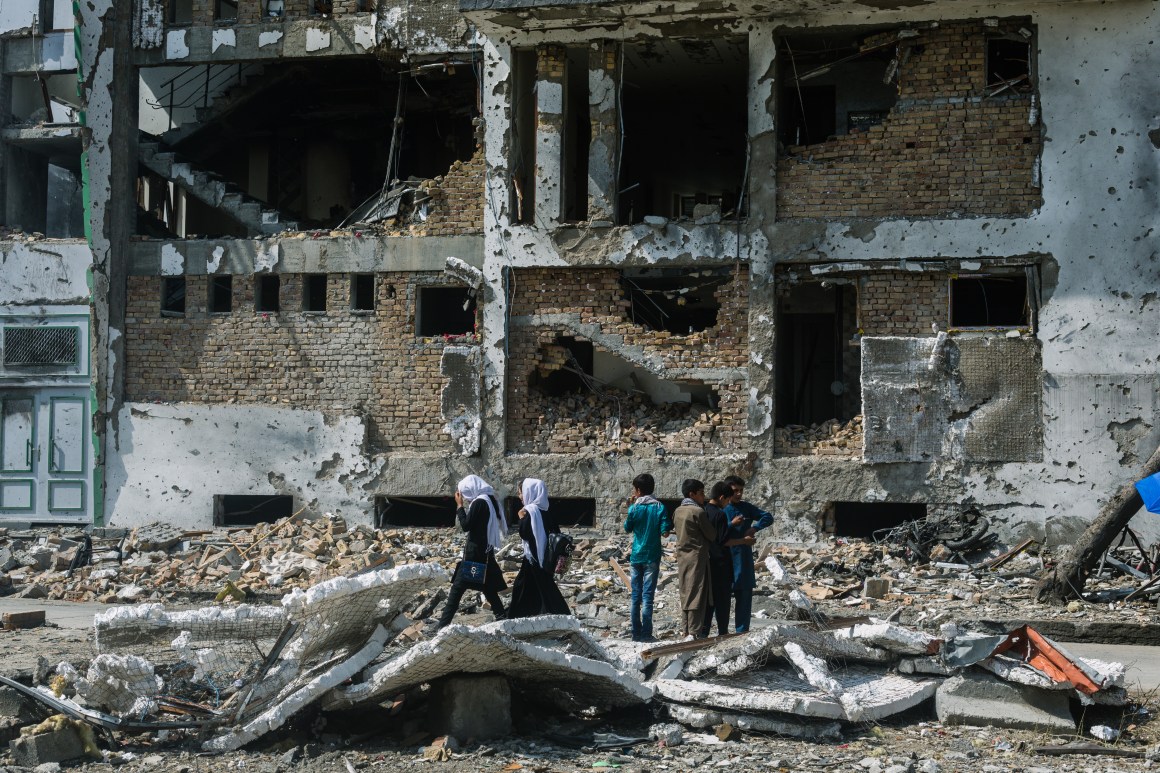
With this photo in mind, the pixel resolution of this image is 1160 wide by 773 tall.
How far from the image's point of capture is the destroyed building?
626 inches

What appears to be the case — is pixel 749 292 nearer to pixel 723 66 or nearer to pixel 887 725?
pixel 723 66

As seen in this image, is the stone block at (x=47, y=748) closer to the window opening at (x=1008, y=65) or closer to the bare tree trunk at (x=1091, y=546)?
the bare tree trunk at (x=1091, y=546)

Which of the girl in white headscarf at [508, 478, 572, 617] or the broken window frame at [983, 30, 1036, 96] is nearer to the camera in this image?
the girl in white headscarf at [508, 478, 572, 617]

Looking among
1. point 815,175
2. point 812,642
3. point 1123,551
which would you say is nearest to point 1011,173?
point 815,175

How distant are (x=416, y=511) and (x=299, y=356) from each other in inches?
113

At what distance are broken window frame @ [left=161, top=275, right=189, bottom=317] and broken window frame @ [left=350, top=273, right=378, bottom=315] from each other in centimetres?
275

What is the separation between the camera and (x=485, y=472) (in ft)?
57.1

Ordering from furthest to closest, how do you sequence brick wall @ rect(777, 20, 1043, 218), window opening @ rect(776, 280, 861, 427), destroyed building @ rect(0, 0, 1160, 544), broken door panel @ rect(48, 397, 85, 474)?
window opening @ rect(776, 280, 861, 427) → broken door panel @ rect(48, 397, 85, 474) → brick wall @ rect(777, 20, 1043, 218) → destroyed building @ rect(0, 0, 1160, 544)

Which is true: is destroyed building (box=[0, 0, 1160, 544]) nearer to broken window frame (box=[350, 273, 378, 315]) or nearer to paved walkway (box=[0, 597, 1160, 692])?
broken window frame (box=[350, 273, 378, 315])

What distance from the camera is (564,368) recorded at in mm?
17812

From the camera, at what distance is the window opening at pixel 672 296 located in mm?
17375

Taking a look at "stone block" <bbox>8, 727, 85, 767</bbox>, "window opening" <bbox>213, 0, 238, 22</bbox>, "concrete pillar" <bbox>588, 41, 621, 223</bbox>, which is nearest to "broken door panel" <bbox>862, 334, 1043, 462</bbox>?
"concrete pillar" <bbox>588, 41, 621, 223</bbox>

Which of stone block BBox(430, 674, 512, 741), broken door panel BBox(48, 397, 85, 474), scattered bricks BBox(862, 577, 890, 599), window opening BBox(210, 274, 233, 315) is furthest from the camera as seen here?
broken door panel BBox(48, 397, 85, 474)

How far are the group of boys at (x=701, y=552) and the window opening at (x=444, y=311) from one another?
Answer: 8.59 m
